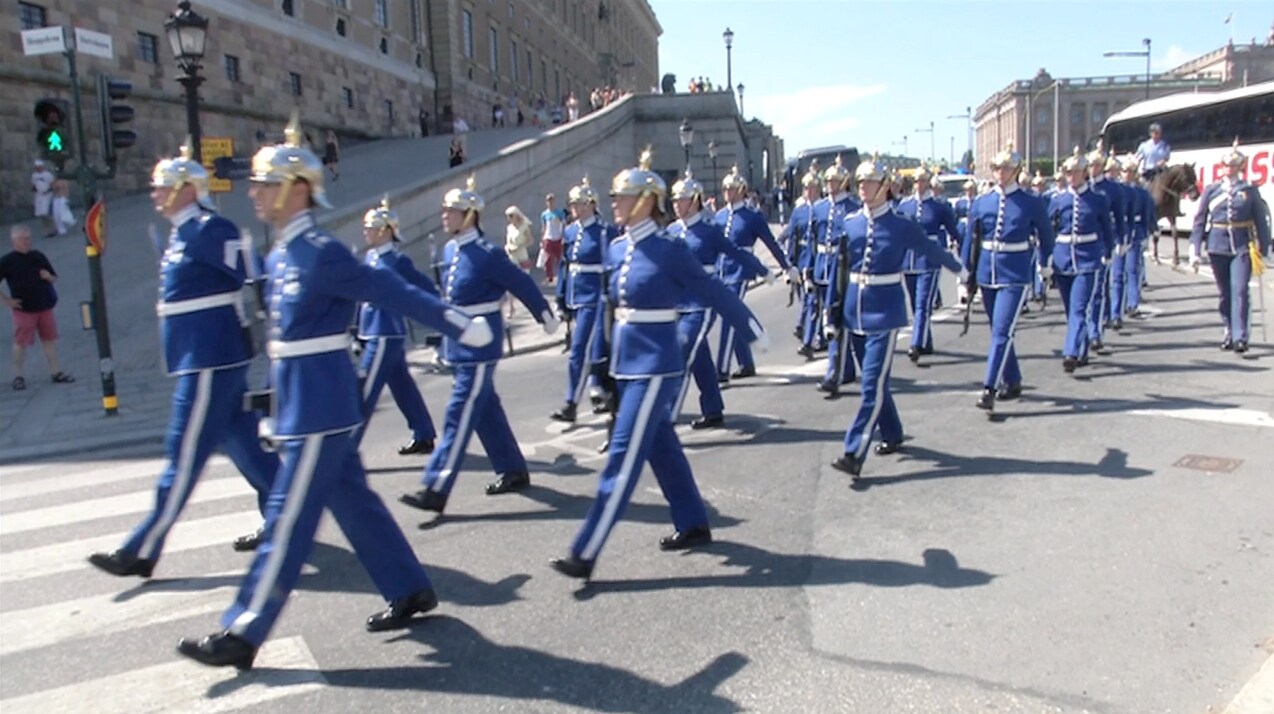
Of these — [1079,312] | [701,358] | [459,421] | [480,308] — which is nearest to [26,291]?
[480,308]

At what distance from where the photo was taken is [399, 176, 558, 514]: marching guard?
21.6 feet

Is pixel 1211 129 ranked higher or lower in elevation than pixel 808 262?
higher

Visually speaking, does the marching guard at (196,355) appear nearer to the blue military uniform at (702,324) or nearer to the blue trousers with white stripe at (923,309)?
the blue military uniform at (702,324)

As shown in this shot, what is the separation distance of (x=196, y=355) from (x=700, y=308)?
4.29m

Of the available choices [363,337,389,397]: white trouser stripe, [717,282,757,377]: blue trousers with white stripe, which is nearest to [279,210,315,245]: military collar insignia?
[363,337,389,397]: white trouser stripe

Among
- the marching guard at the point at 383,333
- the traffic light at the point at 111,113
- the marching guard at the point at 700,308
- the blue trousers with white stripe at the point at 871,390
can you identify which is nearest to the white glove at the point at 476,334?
the marching guard at the point at 383,333

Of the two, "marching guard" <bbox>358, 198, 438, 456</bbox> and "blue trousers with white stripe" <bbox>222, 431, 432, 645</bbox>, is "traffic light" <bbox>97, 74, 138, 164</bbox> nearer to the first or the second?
"marching guard" <bbox>358, 198, 438, 456</bbox>

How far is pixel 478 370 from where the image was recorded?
6.64 m

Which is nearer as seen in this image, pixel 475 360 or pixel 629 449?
pixel 629 449

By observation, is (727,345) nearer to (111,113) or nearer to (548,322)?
(548,322)

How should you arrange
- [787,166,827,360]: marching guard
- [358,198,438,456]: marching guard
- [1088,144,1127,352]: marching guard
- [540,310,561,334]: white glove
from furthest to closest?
1. [787,166,827,360]: marching guard
2. [1088,144,1127,352]: marching guard
3. [358,198,438,456]: marching guard
4. [540,310,561,334]: white glove

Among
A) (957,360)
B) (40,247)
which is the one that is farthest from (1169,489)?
(40,247)

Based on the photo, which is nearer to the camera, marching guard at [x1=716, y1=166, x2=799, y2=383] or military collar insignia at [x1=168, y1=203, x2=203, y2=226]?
military collar insignia at [x1=168, y1=203, x2=203, y2=226]

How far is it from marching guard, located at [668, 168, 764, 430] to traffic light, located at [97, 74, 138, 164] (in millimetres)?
6472
